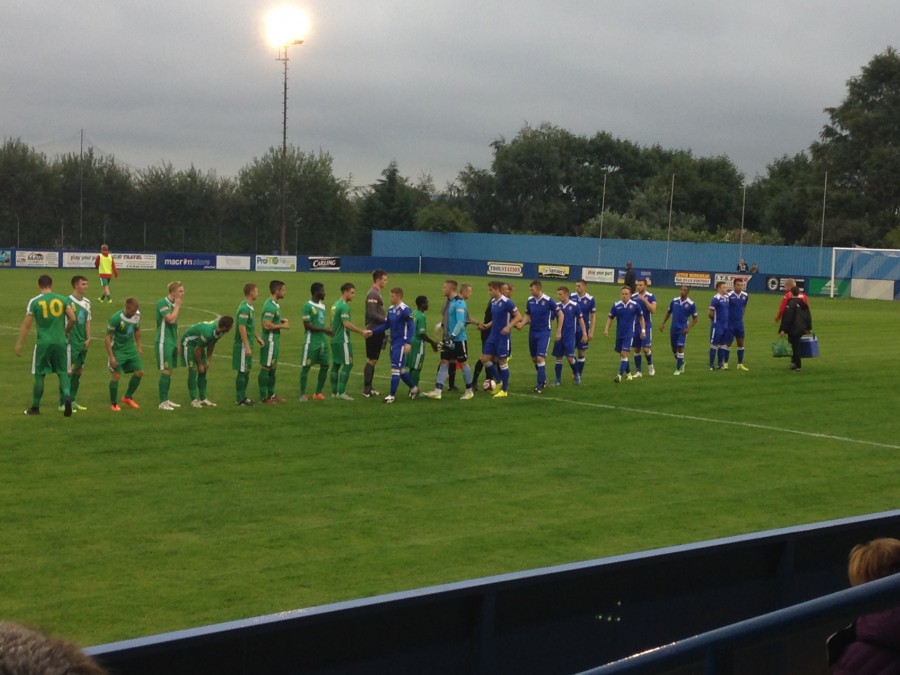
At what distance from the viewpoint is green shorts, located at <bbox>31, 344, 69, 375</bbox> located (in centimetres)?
1711

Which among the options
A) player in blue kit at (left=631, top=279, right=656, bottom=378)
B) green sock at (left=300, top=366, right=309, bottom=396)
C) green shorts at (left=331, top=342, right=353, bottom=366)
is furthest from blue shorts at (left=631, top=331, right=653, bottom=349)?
green sock at (left=300, top=366, right=309, bottom=396)

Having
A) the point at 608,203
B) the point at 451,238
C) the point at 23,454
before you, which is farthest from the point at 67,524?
the point at 608,203

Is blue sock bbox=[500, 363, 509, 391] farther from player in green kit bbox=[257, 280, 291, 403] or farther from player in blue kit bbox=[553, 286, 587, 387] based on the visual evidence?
player in green kit bbox=[257, 280, 291, 403]

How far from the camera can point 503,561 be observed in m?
10.3

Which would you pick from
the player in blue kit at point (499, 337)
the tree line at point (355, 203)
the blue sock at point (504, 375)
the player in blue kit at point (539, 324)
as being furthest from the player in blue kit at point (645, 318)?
the tree line at point (355, 203)

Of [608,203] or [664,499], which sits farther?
[608,203]

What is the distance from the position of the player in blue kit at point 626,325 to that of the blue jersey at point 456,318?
4225 millimetres

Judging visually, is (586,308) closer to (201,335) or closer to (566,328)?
(566,328)

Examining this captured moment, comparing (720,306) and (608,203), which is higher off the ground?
(608,203)

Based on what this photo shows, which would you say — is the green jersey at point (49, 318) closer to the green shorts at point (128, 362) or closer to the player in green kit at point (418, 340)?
the green shorts at point (128, 362)

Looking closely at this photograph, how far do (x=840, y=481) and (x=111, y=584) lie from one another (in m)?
8.99

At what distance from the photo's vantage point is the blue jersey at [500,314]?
67.9ft

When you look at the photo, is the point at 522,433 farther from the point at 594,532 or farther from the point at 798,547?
the point at 798,547

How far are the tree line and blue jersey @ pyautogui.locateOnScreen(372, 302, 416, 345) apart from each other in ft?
181
